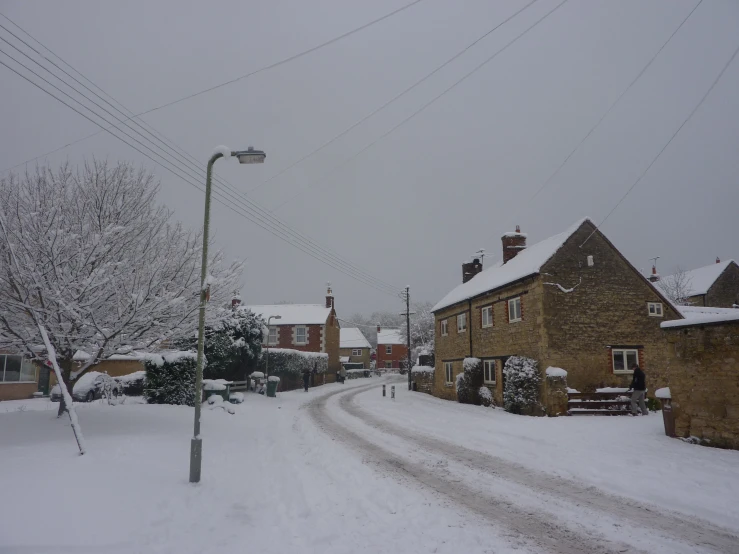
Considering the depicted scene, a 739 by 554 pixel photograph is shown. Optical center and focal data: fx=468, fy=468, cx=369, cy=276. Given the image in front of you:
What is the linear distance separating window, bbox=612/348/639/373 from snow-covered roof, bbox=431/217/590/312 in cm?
530

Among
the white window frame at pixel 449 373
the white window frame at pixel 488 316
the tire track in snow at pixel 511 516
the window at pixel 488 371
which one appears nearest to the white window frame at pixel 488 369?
the window at pixel 488 371

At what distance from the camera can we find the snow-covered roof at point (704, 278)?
44500mm

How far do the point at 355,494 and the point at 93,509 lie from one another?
4190mm

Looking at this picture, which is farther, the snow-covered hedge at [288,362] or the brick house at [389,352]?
the brick house at [389,352]

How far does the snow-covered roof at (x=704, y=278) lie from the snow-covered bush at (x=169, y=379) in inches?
1757

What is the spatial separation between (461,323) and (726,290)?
31.6m

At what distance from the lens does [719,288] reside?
44.4 meters

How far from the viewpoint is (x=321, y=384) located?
166 ft

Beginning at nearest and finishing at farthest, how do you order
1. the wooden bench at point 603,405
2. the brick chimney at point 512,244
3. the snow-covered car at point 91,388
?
1. the wooden bench at point 603,405
2. the snow-covered car at point 91,388
3. the brick chimney at point 512,244

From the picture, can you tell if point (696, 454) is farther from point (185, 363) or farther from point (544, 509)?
point (185, 363)

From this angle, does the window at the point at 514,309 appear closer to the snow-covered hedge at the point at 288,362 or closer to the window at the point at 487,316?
the window at the point at 487,316

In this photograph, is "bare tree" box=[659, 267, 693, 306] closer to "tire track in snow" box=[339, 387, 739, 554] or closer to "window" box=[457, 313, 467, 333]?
"window" box=[457, 313, 467, 333]

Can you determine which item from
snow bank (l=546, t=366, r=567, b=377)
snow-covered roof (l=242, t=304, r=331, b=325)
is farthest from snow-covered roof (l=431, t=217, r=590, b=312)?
snow-covered roof (l=242, t=304, r=331, b=325)

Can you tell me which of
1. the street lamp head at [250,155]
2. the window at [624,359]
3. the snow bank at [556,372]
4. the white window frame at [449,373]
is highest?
the street lamp head at [250,155]
